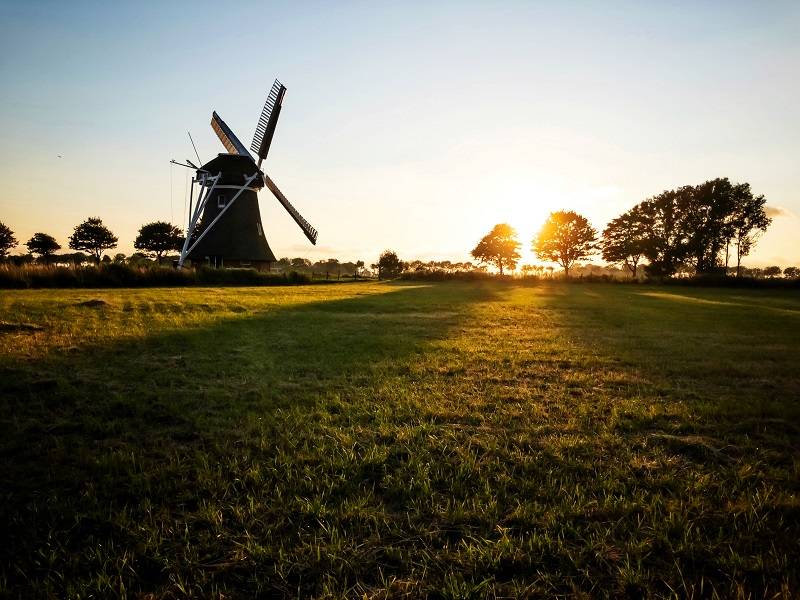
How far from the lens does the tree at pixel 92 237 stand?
289 ft

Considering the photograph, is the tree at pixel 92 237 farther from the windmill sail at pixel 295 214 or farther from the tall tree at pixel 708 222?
the tall tree at pixel 708 222

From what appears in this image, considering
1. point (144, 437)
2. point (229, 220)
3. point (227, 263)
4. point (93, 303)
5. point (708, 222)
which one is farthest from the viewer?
point (708, 222)

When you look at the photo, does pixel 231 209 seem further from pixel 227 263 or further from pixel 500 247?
pixel 500 247

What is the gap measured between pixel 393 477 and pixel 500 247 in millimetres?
88349

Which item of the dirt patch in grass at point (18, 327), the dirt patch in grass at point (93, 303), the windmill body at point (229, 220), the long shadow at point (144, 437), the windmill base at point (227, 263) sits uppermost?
the windmill body at point (229, 220)

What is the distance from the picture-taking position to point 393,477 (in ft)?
11.8

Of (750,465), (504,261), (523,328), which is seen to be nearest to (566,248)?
(504,261)

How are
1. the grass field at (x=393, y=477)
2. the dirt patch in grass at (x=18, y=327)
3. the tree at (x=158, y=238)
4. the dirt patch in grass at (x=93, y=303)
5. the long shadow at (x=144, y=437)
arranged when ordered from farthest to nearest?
the tree at (x=158, y=238) < the dirt patch in grass at (x=93, y=303) < the dirt patch in grass at (x=18, y=327) < the long shadow at (x=144, y=437) < the grass field at (x=393, y=477)

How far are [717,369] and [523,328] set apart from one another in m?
6.07

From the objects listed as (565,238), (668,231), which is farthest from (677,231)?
(565,238)

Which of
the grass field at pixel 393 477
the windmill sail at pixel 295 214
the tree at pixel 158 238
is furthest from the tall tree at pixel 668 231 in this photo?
the tree at pixel 158 238

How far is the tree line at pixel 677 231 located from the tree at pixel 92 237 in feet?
285

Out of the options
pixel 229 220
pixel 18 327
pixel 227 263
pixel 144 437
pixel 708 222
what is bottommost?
pixel 144 437

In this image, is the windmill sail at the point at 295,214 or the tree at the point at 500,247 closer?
the windmill sail at the point at 295,214
